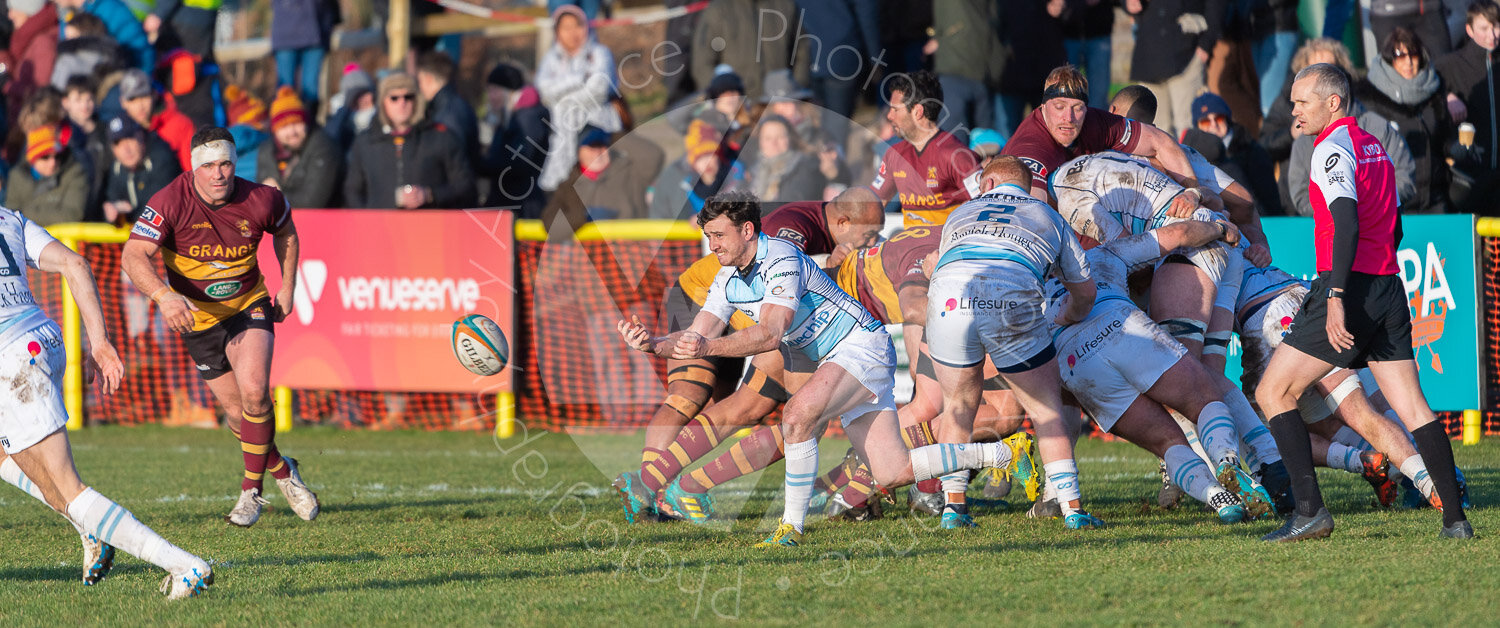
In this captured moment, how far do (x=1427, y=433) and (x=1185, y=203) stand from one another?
1.94 m

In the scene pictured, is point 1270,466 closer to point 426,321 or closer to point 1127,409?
point 1127,409

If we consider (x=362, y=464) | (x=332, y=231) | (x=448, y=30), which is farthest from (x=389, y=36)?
(x=362, y=464)

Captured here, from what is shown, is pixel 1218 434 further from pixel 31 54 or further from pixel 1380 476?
pixel 31 54

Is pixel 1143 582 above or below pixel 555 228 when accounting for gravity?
below

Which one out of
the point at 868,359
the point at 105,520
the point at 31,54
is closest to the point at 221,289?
the point at 105,520

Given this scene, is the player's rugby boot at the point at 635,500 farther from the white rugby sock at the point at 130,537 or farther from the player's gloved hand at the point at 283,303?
the white rugby sock at the point at 130,537

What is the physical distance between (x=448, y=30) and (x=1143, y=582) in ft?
42.2

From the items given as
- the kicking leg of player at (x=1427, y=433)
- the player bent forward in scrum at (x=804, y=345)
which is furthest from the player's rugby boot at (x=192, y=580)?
the kicking leg of player at (x=1427, y=433)

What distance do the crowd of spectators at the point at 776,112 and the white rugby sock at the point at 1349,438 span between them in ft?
10.4

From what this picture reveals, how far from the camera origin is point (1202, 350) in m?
8.42

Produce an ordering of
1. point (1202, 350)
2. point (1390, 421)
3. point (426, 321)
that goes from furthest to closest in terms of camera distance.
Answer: point (426, 321)
point (1202, 350)
point (1390, 421)

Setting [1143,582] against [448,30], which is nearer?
[1143,582]

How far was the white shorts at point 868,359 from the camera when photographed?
24.1 feet

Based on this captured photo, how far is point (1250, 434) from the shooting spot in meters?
8.27
